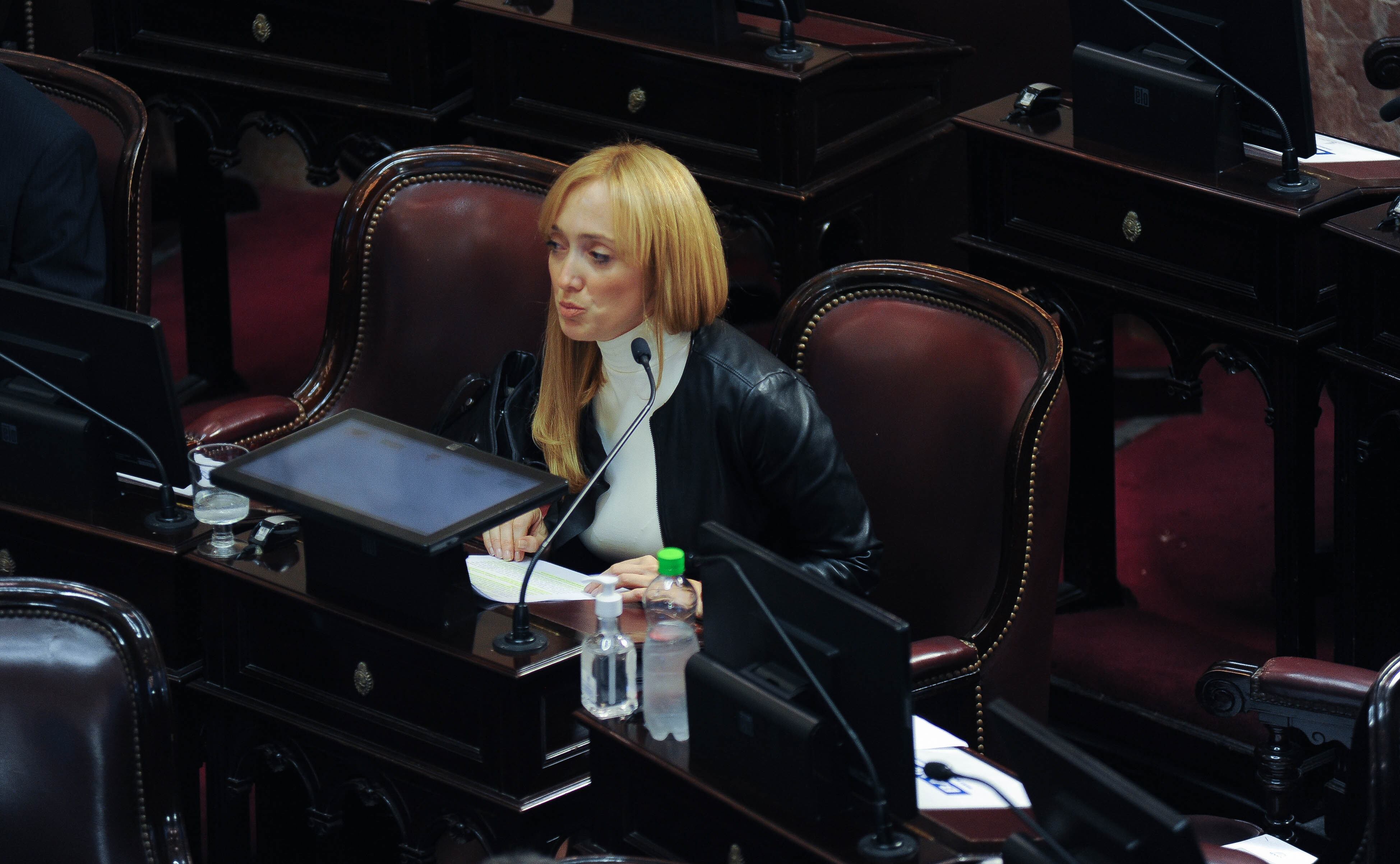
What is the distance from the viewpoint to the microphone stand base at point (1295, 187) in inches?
108

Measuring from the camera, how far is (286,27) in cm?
372

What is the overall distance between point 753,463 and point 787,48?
3.54ft

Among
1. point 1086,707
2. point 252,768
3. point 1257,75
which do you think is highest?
point 1257,75

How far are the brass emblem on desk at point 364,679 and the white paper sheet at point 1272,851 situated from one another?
1.01 m

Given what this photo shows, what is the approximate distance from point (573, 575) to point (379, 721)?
0.30m

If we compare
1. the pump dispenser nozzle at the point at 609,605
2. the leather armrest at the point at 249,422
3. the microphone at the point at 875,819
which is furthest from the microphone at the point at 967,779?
the leather armrest at the point at 249,422

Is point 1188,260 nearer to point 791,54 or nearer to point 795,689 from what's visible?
point 791,54

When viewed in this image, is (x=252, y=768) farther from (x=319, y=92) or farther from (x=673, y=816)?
(x=319, y=92)

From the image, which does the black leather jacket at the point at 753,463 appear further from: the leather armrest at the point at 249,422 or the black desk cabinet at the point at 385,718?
the leather armrest at the point at 249,422

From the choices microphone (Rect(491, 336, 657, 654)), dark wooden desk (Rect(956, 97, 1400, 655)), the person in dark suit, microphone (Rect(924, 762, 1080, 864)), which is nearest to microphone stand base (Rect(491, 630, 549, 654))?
microphone (Rect(491, 336, 657, 654))

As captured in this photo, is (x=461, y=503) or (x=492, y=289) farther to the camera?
(x=492, y=289)

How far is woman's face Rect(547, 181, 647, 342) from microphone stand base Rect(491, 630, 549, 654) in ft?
1.49

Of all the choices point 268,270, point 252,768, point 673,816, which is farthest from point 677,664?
point 268,270

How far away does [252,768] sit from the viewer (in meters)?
2.42
